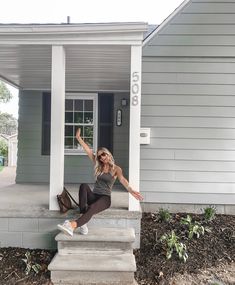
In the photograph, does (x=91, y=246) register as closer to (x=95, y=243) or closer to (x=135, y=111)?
(x=95, y=243)

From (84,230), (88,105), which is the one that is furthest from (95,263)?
(88,105)

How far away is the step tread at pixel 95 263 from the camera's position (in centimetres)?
353

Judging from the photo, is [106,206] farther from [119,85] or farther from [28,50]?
[119,85]

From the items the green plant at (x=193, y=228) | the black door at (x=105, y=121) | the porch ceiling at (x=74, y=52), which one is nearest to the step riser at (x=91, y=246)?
the green plant at (x=193, y=228)

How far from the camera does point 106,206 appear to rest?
13.7 ft

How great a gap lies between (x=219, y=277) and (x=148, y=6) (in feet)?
53.8

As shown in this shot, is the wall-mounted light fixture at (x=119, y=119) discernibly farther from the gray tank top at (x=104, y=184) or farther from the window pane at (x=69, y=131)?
the gray tank top at (x=104, y=184)

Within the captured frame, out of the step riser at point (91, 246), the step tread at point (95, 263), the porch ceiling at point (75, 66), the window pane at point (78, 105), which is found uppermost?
the porch ceiling at point (75, 66)

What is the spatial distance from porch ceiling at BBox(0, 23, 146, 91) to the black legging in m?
1.87

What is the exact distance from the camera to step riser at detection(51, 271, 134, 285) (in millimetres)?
3568

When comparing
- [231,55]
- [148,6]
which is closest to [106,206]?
[231,55]

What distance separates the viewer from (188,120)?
5.78 m

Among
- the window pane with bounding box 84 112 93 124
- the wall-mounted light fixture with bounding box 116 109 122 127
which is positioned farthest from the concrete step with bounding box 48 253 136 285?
the window pane with bounding box 84 112 93 124

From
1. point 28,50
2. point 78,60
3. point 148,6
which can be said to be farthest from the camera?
point 148,6
